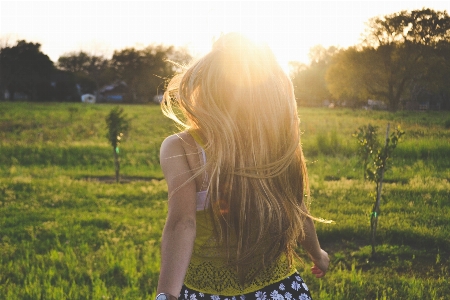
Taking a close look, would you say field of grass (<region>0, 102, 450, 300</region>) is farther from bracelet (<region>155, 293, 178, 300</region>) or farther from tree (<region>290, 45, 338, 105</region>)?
tree (<region>290, 45, 338, 105</region>)

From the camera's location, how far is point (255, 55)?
69.9 inches

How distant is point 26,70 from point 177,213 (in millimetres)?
62397

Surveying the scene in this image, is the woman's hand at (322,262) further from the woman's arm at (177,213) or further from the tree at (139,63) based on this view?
the tree at (139,63)

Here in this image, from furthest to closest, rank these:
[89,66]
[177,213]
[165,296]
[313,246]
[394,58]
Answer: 1. [89,66]
2. [394,58]
3. [313,246]
4. [177,213]
5. [165,296]

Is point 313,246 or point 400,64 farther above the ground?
point 400,64

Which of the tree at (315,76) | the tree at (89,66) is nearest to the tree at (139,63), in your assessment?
the tree at (89,66)

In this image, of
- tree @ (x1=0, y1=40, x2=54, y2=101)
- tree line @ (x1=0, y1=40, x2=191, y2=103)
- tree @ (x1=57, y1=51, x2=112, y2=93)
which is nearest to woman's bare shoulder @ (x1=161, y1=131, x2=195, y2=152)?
tree line @ (x1=0, y1=40, x2=191, y2=103)

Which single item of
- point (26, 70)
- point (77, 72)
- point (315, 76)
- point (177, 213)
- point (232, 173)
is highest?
point (77, 72)

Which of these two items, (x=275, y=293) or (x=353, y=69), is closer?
(x=275, y=293)

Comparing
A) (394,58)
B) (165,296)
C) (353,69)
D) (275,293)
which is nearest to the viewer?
(165,296)

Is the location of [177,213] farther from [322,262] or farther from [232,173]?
[322,262]

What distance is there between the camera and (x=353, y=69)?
28.2 metres

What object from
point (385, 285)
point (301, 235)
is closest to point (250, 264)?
point (301, 235)

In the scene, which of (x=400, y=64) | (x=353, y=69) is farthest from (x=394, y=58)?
(x=353, y=69)
